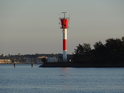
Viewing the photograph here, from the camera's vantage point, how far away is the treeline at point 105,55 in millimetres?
167875

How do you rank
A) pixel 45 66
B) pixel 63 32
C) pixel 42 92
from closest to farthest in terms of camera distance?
pixel 42 92 < pixel 63 32 < pixel 45 66

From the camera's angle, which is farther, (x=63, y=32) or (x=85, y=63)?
(x=85, y=63)

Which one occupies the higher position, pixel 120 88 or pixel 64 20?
pixel 64 20

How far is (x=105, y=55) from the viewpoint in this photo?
170m

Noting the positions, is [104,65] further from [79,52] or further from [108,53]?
[79,52]

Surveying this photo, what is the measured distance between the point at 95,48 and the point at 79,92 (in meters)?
111

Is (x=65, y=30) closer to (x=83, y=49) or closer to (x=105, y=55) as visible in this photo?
(x=105, y=55)

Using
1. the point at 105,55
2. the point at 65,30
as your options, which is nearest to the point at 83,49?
the point at 105,55

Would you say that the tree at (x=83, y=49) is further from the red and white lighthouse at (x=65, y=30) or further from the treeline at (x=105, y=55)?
the red and white lighthouse at (x=65, y=30)

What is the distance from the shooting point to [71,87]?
235ft

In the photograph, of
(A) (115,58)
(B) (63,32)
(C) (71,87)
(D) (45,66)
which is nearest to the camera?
(C) (71,87)

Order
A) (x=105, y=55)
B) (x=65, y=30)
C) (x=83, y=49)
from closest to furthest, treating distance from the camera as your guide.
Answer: (x=65, y=30) < (x=105, y=55) < (x=83, y=49)

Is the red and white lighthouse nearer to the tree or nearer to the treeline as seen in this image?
the treeline

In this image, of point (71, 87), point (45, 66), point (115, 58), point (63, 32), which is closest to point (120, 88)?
point (71, 87)
